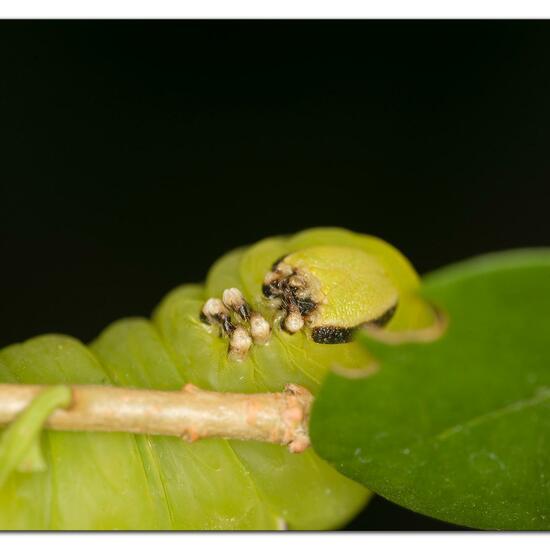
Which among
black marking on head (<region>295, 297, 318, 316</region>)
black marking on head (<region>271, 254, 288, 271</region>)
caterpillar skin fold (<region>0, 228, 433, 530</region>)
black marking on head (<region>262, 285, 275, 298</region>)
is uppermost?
black marking on head (<region>271, 254, 288, 271</region>)

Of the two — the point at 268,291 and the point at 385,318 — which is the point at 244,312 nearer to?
the point at 268,291

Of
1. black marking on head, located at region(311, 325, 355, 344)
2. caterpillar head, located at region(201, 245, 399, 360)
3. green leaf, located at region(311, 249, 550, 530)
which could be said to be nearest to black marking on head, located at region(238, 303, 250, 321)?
caterpillar head, located at region(201, 245, 399, 360)

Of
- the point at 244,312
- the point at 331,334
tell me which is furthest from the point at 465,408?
the point at 244,312

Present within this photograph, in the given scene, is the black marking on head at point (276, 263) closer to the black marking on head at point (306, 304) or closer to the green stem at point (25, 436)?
the black marking on head at point (306, 304)

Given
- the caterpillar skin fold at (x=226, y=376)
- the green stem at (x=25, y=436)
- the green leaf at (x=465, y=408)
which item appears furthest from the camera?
the caterpillar skin fold at (x=226, y=376)

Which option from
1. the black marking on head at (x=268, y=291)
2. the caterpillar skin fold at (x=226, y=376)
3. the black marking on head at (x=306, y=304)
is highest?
the black marking on head at (x=268, y=291)

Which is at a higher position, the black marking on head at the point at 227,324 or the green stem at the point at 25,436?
the black marking on head at the point at 227,324

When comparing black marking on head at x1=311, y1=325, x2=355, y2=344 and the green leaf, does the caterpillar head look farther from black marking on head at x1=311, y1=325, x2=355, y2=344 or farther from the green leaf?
the green leaf

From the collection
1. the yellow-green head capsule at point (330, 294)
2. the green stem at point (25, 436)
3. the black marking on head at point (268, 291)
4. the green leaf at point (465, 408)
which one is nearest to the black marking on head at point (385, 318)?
the yellow-green head capsule at point (330, 294)
